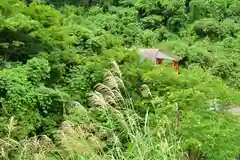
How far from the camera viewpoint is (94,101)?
5676mm

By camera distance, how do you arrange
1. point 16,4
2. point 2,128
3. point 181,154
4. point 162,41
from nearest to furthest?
point 181,154, point 2,128, point 16,4, point 162,41

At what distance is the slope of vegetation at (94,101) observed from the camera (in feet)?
14.9

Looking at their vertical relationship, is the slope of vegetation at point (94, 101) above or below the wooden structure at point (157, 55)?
above

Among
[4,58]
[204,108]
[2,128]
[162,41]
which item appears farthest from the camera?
[162,41]

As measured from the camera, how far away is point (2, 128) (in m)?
5.95

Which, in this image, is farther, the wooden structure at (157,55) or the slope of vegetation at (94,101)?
the wooden structure at (157,55)

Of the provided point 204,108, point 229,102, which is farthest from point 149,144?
point 229,102

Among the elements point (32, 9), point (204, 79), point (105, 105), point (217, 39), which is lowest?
point (217, 39)

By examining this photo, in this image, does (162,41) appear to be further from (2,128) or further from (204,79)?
(2,128)

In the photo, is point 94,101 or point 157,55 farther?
point 157,55

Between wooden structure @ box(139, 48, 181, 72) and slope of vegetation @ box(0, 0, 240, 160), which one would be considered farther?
wooden structure @ box(139, 48, 181, 72)

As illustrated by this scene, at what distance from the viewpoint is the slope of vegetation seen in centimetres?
454

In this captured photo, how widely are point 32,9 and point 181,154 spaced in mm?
4601

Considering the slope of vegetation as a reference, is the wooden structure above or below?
below
